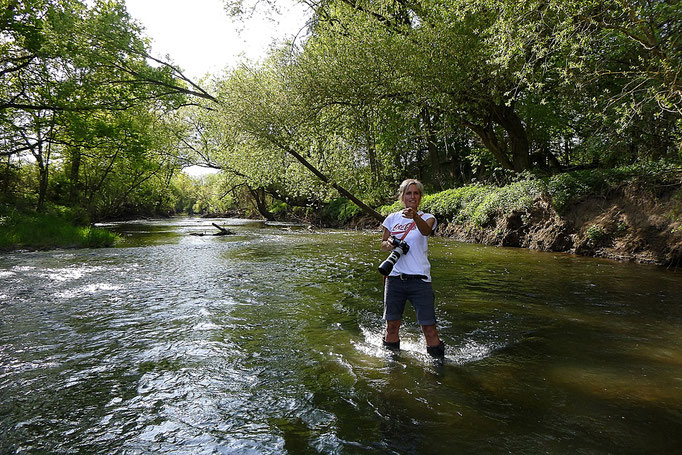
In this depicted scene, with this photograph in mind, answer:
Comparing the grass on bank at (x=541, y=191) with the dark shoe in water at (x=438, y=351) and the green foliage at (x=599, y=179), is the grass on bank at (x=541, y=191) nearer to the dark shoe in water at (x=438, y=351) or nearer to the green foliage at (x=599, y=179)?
the green foliage at (x=599, y=179)

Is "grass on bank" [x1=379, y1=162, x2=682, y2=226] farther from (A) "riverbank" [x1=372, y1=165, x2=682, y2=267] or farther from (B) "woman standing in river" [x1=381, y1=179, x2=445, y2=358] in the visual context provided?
(B) "woman standing in river" [x1=381, y1=179, x2=445, y2=358]

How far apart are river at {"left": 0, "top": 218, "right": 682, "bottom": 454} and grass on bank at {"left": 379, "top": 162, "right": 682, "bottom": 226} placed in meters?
4.95

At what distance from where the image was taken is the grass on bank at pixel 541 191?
12.1m

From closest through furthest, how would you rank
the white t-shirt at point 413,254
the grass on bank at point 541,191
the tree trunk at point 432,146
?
the white t-shirt at point 413,254 < the grass on bank at point 541,191 < the tree trunk at point 432,146

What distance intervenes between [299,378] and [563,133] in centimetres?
2654

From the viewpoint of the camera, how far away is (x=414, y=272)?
14.7 ft

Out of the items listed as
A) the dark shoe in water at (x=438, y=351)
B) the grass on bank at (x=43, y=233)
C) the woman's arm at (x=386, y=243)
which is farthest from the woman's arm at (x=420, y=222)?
the grass on bank at (x=43, y=233)

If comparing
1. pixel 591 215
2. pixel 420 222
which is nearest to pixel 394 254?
pixel 420 222

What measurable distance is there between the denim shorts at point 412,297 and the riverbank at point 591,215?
1042 centimetres

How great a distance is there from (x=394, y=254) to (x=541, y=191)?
13.7 meters

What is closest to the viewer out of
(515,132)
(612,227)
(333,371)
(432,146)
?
(333,371)

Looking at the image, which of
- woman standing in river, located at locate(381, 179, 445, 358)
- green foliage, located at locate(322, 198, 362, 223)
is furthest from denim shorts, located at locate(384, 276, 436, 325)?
green foliage, located at locate(322, 198, 362, 223)

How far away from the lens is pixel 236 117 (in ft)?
54.1

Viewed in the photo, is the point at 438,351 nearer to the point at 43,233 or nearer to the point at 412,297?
the point at 412,297
